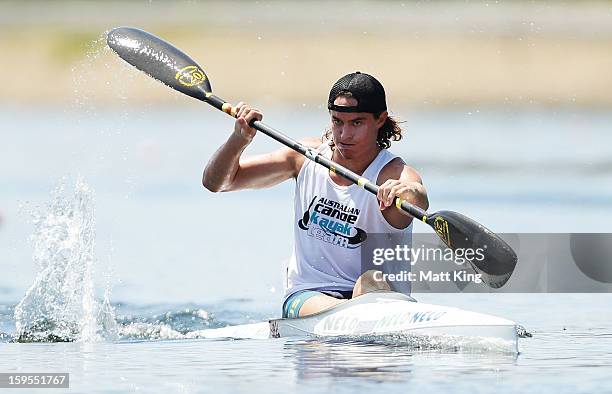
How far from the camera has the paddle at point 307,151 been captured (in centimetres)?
944

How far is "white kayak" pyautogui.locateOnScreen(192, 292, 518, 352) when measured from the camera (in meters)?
9.08

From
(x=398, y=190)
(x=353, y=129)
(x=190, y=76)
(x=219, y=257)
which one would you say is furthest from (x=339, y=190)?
(x=219, y=257)

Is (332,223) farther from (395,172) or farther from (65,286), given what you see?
(65,286)

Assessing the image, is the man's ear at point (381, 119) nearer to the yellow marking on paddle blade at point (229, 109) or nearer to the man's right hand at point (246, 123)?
the man's right hand at point (246, 123)

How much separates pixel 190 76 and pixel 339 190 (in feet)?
5.81

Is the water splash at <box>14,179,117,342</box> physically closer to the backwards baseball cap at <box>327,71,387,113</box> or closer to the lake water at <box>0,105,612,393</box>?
the lake water at <box>0,105,612,393</box>

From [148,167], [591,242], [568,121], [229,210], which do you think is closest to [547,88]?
[568,121]

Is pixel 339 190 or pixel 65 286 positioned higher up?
pixel 339 190

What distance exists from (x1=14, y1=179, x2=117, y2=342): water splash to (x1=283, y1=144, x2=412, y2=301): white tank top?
1.58 meters

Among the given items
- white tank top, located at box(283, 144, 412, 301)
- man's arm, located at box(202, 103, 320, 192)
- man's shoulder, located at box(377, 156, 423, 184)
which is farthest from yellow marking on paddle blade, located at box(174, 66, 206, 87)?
man's shoulder, located at box(377, 156, 423, 184)

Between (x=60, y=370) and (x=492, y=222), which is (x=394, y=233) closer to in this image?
(x=60, y=370)

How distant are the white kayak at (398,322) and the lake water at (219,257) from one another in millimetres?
A: 107

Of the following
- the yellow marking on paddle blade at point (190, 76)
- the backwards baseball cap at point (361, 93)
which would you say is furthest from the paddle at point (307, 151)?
the backwards baseball cap at point (361, 93)

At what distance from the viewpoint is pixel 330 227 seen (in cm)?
985
